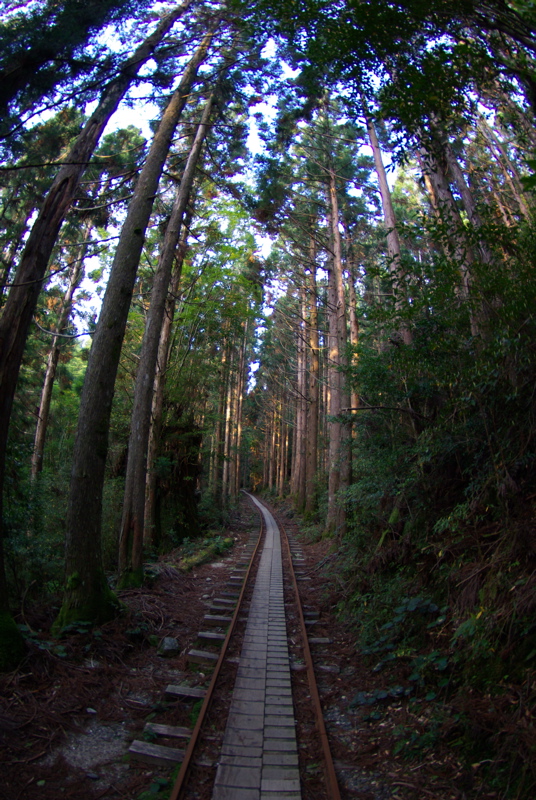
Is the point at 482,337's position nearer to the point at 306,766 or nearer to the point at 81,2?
the point at 306,766

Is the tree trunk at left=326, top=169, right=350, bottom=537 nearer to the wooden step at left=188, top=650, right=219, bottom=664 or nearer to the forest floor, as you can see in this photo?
the forest floor

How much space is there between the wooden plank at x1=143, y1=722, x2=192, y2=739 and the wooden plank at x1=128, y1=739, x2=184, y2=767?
17 centimetres

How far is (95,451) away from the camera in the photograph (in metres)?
6.12

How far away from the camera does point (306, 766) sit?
354cm

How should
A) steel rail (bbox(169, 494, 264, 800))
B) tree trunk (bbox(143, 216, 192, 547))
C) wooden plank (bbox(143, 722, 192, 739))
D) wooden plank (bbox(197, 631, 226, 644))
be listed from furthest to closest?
tree trunk (bbox(143, 216, 192, 547)) < wooden plank (bbox(197, 631, 226, 644)) < wooden plank (bbox(143, 722, 192, 739)) < steel rail (bbox(169, 494, 264, 800))

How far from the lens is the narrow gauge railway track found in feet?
10.6

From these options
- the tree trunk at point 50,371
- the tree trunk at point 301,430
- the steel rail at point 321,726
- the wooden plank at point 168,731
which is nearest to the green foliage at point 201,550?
the steel rail at point 321,726

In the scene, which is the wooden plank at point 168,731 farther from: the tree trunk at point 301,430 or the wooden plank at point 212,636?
the tree trunk at point 301,430

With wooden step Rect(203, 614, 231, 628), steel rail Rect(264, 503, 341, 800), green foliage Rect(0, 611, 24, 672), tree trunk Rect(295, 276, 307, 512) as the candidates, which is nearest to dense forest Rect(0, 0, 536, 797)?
green foliage Rect(0, 611, 24, 672)

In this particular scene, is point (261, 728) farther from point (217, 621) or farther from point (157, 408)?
point (157, 408)

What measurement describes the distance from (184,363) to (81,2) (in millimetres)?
10089

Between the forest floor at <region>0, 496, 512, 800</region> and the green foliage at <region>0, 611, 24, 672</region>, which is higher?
the green foliage at <region>0, 611, 24, 672</region>

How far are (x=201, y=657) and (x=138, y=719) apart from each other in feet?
4.67

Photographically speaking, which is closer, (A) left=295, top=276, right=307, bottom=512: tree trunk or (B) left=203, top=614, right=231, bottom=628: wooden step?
(B) left=203, top=614, right=231, bottom=628: wooden step
